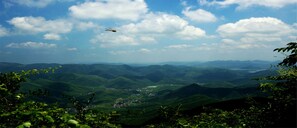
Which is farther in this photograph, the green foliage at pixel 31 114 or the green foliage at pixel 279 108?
the green foliage at pixel 279 108

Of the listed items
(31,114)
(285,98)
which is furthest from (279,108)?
(31,114)

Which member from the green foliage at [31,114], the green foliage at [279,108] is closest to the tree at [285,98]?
the green foliage at [279,108]

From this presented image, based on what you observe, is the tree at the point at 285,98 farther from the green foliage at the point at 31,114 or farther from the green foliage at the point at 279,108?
the green foliage at the point at 31,114

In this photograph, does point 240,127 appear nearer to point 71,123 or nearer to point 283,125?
point 283,125

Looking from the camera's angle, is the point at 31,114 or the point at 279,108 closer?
the point at 31,114

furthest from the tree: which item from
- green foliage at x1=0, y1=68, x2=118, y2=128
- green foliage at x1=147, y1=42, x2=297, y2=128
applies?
green foliage at x1=0, y1=68, x2=118, y2=128

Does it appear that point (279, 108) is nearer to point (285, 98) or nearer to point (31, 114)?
point (285, 98)

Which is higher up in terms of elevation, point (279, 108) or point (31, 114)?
point (31, 114)

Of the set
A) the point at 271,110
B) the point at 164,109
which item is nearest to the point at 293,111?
the point at 271,110
